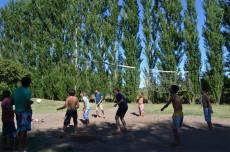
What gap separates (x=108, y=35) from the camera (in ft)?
89.1

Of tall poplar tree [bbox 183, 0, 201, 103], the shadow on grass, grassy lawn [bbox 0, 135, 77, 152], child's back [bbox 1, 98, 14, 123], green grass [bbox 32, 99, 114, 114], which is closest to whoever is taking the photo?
grassy lawn [bbox 0, 135, 77, 152]

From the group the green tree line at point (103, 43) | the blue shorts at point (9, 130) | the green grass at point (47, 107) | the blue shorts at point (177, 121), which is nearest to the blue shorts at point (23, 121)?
the blue shorts at point (9, 130)

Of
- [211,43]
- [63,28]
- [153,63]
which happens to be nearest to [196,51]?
[211,43]

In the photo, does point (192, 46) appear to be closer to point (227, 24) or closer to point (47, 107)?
point (227, 24)

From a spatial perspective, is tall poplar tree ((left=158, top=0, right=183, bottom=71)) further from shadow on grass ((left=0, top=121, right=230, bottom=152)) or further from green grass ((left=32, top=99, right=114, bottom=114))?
shadow on grass ((left=0, top=121, right=230, bottom=152))

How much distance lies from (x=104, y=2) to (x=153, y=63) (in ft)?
36.4

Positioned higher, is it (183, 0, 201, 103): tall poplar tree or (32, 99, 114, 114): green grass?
(183, 0, 201, 103): tall poplar tree

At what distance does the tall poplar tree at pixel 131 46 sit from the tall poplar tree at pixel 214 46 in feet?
27.0

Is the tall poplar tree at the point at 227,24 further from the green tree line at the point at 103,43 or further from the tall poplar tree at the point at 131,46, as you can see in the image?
the tall poplar tree at the point at 131,46

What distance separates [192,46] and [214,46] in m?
2.29

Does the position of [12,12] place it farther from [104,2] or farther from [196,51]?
[196,51]

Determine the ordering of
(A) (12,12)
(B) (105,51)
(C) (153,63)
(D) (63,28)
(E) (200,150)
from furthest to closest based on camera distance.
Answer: (A) (12,12) → (D) (63,28) → (B) (105,51) → (C) (153,63) → (E) (200,150)

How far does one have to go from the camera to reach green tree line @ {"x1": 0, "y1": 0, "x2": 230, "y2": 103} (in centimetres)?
2258

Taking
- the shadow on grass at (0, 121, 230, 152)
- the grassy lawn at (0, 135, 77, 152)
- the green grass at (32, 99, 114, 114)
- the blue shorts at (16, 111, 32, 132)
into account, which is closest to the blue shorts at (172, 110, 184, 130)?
the shadow on grass at (0, 121, 230, 152)
